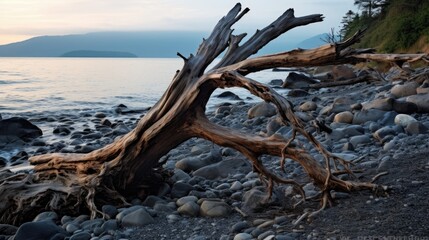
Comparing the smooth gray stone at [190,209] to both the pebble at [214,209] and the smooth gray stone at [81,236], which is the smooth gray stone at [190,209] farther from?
the smooth gray stone at [81,236]

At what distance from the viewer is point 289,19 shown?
5203 mm

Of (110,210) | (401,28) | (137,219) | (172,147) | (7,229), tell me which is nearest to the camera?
(137,219)

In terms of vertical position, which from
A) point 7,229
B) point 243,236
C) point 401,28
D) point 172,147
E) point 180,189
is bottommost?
point 7,229

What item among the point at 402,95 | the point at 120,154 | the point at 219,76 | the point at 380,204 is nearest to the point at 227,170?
the point at 120,154

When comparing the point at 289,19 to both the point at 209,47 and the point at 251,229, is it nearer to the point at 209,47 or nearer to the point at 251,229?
the point at 209,47

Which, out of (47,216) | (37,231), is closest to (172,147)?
(47,216)

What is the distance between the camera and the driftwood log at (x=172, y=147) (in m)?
4.61

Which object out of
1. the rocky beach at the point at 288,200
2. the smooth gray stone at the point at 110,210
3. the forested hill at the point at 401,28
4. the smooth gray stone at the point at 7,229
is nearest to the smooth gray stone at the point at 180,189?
the rocky beach at the point at 288,200

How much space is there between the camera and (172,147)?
5.25 m

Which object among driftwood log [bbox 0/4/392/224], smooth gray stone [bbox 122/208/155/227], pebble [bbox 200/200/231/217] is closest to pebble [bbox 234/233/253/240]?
pebble [bbox 200/200/231/217]

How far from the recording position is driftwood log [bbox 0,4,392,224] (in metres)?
4.61

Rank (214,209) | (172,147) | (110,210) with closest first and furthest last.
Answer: (214,209)
(110,210)
(172,147)

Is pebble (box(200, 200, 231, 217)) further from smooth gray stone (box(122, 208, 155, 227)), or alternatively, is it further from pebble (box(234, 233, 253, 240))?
pebble (box(234, 233, 253, 240))

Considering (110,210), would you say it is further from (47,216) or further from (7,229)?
(7,229)
